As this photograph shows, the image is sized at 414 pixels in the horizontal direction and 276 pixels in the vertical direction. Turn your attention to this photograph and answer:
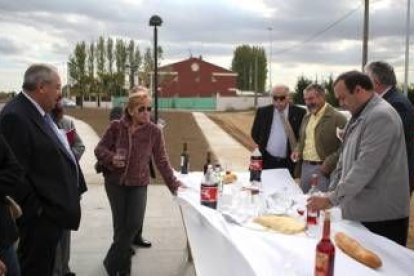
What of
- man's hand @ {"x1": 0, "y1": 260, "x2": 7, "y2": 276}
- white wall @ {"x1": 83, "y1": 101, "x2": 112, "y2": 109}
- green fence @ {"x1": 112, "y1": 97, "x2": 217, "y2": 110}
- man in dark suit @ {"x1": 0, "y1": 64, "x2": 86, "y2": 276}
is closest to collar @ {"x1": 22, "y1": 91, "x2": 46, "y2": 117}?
man in dark suit @ {"x1": 0, "y1": 64, "x2": 86, "y2": 276}

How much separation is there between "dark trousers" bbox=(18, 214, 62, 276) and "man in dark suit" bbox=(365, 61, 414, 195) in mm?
2843

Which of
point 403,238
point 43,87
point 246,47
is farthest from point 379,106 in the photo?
point 246,47


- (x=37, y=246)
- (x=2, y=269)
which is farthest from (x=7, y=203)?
(x=37, y=246)

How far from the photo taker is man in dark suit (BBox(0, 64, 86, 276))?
3.94m

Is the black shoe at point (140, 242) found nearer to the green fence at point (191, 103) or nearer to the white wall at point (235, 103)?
the white wall at point (235, 103)

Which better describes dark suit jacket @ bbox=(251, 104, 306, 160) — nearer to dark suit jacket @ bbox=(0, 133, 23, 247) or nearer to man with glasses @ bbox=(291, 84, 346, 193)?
man with glasses @ bbox=(291, 84, 346, 193)

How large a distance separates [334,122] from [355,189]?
2.93 meters

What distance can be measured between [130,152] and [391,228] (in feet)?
8.69

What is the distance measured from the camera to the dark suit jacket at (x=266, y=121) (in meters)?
7.61

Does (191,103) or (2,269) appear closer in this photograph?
(2,269)

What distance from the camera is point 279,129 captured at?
7578mm

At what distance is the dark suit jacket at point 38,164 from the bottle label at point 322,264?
181cm

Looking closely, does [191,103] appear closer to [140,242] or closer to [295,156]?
[140,242]

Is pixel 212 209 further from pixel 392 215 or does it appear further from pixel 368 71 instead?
pixel 368 71
